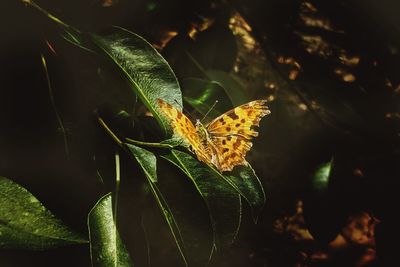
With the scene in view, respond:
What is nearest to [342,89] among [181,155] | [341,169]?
[341,169]

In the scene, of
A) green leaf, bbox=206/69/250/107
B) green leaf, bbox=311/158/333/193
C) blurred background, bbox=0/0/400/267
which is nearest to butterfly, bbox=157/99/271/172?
blurred background, bbox=0/0/400/267

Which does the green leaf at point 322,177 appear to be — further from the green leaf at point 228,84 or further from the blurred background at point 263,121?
the green leaf at point 228,84

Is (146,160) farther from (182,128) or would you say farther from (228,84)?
(228,84)

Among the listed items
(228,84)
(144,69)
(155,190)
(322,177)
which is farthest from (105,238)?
(322,177)

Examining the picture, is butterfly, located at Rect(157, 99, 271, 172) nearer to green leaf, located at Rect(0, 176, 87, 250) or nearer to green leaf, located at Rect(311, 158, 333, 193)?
green leaf, located at Rect(0, 176, 87, 250)

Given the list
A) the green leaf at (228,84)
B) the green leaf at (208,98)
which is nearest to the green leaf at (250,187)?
the green leaf at (208,98)

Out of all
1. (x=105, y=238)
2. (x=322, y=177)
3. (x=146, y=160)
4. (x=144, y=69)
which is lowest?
(x=322, y=177)
